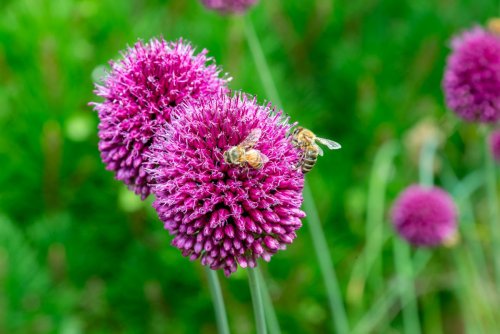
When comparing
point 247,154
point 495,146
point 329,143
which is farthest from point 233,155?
point 495,146

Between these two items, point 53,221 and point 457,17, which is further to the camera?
point 457,17

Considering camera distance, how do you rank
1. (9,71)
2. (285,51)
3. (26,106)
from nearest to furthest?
(26,106) → (9,71) → (285,51)

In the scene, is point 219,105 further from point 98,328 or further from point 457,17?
point 457,17

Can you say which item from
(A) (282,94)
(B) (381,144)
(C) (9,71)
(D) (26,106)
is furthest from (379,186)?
(C) (9,71)

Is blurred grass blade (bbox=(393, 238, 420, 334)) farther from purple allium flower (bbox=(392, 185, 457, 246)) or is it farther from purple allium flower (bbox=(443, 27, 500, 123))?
purple allium flower (bbox=(443, 27, 500, 123))

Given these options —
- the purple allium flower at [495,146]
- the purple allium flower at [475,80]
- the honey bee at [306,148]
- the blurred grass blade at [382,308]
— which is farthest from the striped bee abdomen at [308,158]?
the purple allium flower at [495,146]

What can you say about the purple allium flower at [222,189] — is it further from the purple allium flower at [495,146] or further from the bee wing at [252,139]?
the purple allium flower at [495,146]

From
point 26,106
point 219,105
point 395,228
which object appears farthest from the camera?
point 26,106

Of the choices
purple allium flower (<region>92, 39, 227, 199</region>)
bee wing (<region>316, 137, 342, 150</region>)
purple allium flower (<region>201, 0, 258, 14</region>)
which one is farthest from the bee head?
purple allium flower (<region>201, 0, 258, 14</region>)
